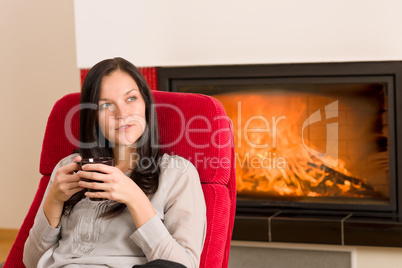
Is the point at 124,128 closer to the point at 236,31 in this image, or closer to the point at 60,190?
the point at 60,190

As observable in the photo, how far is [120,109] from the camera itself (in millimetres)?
1538

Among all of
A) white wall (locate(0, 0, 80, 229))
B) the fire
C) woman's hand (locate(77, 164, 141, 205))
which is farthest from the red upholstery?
white wall (locate(0, 0, 80, 229))

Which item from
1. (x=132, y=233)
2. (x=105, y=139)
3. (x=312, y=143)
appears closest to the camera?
(x=132, y=233)

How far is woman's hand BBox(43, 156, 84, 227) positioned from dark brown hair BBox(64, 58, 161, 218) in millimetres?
57

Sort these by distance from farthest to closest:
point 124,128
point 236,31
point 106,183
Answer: point 236,31 → point 124,128 → point 106,183

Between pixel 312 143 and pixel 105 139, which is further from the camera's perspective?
pixel 312 143

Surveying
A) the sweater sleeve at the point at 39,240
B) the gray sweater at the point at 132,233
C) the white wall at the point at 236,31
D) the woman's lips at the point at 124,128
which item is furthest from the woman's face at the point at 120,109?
the white wall at the point at 236,31

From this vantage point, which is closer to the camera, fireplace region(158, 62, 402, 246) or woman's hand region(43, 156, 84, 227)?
woman's hand region(43, 156, 84, 227)

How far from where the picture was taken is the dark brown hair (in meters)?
1.50

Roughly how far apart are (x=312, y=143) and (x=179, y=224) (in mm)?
1460

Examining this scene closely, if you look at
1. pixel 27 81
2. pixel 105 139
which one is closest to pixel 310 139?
pixel 105 139

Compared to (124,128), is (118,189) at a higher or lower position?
lower

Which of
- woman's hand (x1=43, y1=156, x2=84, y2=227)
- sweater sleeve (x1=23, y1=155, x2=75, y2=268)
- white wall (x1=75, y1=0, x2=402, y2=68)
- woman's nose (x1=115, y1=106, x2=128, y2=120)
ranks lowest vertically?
sweater sleeve (x1=23, y1=155, x2=75, y2=268)

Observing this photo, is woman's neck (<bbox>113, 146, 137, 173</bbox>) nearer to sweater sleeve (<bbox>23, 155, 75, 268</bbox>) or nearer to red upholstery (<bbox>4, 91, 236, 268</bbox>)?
red upholstery (<bbox>4, 91, 236, 268</bbox>)
